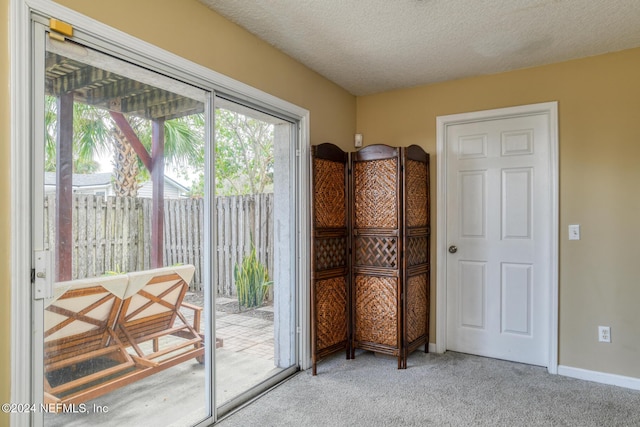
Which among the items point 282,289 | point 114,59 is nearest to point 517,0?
point 114,59

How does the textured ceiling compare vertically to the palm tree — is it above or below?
above

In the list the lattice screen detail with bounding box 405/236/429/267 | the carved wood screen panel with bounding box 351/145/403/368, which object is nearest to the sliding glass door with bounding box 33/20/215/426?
the carved wood screen panel with bounding box 351/145/403/368

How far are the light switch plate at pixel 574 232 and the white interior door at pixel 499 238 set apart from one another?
169 mm

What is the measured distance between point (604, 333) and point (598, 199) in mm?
993

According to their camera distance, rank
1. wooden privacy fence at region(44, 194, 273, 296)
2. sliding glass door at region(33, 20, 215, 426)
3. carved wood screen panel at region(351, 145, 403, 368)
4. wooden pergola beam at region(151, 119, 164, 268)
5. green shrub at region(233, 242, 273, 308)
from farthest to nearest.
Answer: carved wood screen panel at region(351, 145, 403, 368) → green shrub at region(233, 242, 273, 308) → wooden pergola beam at region(151, 119, 164, 268) → wooden privacy fence at region(44, 194, 273, 296) → sliding glass door at region(33, 20, 215, 426)

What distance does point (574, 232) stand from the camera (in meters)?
2.93

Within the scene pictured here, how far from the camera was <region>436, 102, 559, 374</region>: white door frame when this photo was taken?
2982 millimetres

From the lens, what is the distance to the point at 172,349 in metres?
2.21

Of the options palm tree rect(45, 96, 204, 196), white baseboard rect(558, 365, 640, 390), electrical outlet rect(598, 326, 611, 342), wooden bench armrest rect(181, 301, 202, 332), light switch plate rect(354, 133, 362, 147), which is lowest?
white baseboard rect(558, 365, 640, 390)

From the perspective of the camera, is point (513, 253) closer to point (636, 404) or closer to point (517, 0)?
point (636, 404)

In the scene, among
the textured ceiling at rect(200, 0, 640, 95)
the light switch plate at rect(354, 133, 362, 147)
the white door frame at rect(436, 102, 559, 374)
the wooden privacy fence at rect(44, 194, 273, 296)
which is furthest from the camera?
the light switch plate at rect(354, 133, 362, 147)

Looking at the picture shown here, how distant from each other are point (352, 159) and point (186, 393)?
7.01 ft

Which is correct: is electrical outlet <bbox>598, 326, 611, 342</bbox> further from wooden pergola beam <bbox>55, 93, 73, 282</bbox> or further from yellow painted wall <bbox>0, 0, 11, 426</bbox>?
yellow painted wall <bbox>0, 0, 11, 426</bbox>

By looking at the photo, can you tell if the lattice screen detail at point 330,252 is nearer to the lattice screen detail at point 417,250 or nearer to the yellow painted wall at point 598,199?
the lattice screen detail at point 417,250
